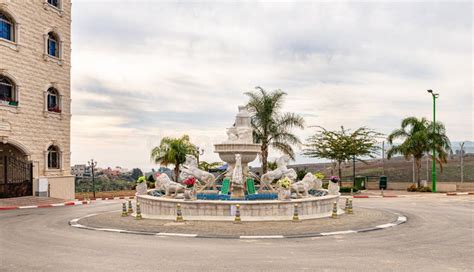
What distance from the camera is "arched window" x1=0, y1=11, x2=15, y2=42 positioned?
31419mm

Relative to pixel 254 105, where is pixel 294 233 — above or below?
Result: below

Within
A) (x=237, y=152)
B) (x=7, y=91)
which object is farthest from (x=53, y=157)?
(x=237, y=152)

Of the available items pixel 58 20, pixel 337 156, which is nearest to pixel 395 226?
pixel 337 156

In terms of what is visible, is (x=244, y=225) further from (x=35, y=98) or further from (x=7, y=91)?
(x=35, y=98)

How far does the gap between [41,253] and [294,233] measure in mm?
8088

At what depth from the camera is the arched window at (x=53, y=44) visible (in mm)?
36281

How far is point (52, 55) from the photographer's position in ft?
119

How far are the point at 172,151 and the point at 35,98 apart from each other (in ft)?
52.7

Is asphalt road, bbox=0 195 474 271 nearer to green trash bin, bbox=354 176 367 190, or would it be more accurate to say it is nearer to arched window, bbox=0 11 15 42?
arched window, bbox=0 11 15 42

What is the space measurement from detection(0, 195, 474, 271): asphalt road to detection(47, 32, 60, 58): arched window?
929 inches

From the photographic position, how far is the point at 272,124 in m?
39.3

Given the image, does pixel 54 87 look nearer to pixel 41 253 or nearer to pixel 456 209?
pixel 41 253

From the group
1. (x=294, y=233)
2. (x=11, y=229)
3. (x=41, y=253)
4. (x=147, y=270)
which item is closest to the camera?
(x=147, y=270)

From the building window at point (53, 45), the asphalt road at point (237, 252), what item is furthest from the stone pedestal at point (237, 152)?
the building window at point (53, 45)
